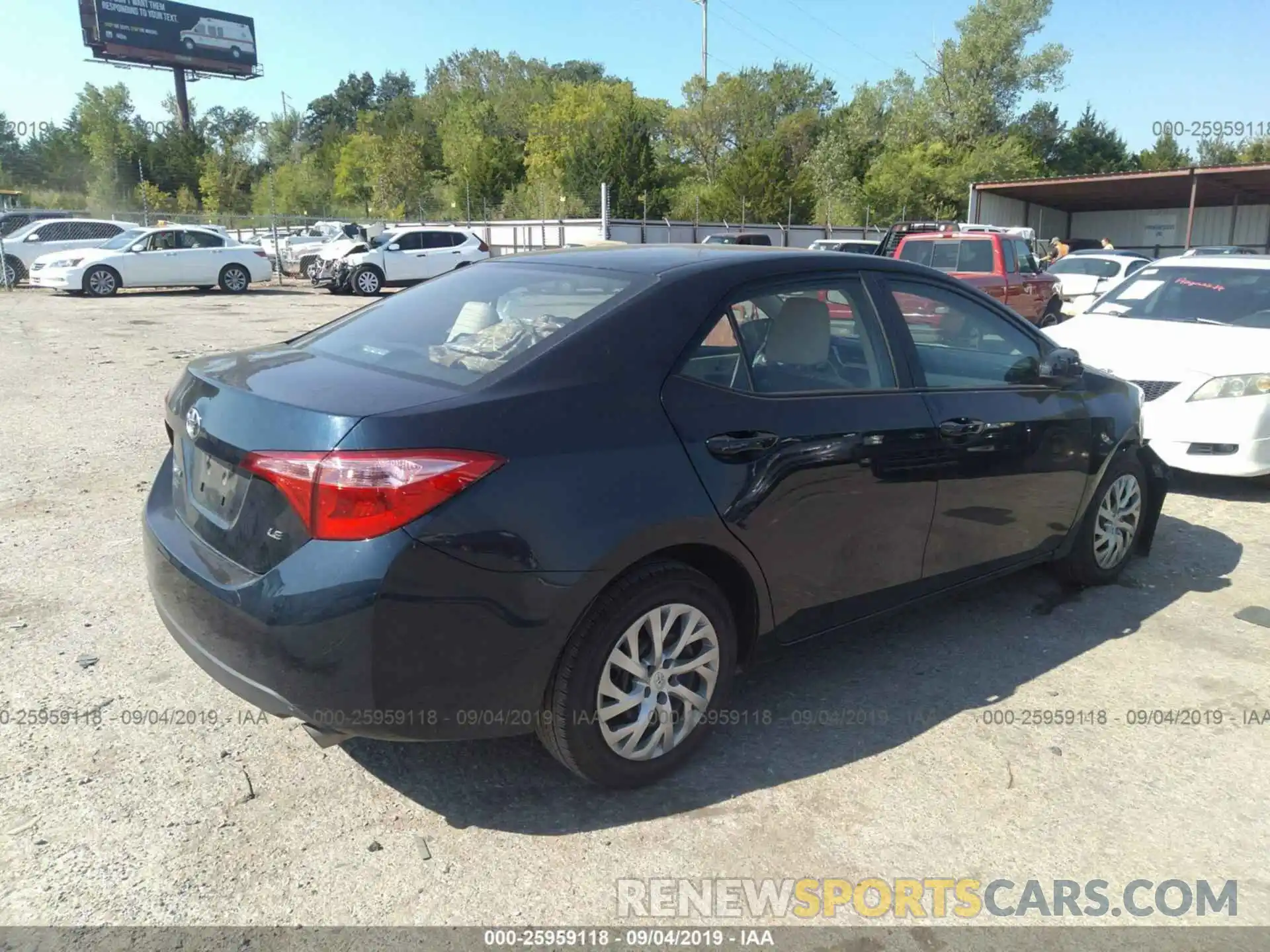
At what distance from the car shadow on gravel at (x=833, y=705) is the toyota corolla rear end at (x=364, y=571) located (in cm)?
44

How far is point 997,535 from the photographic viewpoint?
4051 mm

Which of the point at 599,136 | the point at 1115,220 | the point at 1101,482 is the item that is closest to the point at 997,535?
the point at 1101,482

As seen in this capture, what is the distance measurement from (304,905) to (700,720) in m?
1.31

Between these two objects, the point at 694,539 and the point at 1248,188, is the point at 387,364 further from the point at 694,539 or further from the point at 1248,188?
the point at 1248,188

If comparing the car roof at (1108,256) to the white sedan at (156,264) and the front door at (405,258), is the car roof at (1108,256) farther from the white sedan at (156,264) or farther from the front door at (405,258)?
the white sedan at (156,264)

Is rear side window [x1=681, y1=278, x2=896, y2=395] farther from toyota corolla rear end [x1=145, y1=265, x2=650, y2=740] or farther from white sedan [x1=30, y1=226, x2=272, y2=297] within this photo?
white sedan [x1=30, y1=226, x2=272, y2=297]

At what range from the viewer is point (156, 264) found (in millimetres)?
22516

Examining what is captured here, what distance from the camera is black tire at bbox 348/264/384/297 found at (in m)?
24.2

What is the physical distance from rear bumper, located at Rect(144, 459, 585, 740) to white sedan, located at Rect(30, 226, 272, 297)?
22.6 metres

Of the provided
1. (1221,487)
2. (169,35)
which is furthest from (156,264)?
(169,35)

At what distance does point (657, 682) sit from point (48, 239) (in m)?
27.1

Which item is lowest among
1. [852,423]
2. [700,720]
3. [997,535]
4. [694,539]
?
[700,720]

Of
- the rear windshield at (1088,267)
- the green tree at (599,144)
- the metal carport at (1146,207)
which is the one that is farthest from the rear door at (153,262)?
the green tree at (599,144)

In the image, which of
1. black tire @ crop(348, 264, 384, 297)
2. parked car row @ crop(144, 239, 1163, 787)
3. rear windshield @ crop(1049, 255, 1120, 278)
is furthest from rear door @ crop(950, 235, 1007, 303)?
black tire @ crop(348, 264, 384, 297)
